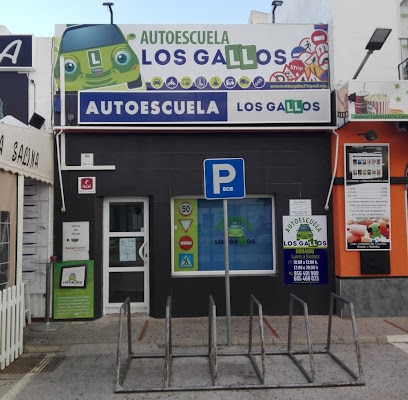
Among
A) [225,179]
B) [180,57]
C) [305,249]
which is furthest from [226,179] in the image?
[180,57]

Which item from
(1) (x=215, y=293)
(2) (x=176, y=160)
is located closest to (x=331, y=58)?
(2) (x=176, y=160)

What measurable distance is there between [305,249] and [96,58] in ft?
17.4

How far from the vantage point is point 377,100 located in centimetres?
736

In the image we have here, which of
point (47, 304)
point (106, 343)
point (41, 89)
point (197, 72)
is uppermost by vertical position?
point (197, 72)

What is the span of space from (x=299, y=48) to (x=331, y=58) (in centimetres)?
63

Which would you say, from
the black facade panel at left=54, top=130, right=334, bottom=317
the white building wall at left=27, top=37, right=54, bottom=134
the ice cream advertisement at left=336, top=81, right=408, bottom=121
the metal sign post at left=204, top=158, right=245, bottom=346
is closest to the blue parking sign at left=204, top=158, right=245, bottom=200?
the metal sign post at left=204, top=158, right=245, bottom=346

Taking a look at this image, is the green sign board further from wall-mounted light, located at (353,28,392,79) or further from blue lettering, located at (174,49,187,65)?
wall-mounted light, located at (353,28,392,79)

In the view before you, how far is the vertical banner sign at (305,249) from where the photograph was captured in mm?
8148

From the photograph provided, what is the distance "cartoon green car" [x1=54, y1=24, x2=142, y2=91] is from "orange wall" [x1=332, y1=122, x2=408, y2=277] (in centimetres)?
409

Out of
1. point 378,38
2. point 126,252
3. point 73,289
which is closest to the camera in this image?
point 378,38

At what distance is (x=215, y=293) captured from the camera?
808 cm

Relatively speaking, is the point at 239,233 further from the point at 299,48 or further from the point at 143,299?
the point at 299,48

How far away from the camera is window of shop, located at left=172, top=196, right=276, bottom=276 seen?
330 inches

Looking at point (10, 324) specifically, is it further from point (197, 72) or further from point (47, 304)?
point (197, 72)
